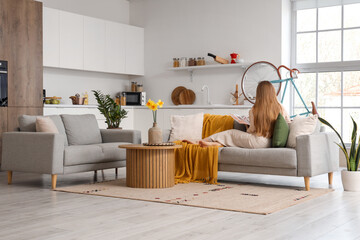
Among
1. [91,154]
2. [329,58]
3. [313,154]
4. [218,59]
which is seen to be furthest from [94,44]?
[313,154]

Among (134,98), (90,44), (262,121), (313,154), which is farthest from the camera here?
(134,98)

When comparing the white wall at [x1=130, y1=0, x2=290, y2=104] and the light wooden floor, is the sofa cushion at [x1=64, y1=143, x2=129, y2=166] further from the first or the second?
the white wall at [x1=130, y1=0, x2=290, y2=104]

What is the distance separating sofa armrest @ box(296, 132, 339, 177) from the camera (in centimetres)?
502

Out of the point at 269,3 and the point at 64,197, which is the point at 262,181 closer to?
the point at 64,197

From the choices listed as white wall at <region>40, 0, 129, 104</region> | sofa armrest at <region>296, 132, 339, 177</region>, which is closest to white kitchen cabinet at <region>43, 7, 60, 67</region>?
white wall at <region>40, 0, 129, 104</region>

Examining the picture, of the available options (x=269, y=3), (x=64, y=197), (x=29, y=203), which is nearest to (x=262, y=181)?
(x=64, y=197)

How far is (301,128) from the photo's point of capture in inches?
209

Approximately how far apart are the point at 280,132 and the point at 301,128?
0.22 metres

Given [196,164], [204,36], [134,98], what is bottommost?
[196,164]

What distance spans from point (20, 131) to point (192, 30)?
410 centimetres

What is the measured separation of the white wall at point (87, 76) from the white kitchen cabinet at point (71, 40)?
36 cm

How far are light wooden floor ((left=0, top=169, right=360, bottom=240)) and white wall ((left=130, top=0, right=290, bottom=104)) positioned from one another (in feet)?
12.4

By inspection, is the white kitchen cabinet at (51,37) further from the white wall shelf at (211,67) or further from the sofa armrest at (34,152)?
the sofa armrest at (34,152)

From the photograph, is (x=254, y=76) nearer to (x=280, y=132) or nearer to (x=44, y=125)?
(x=280, y=132)
